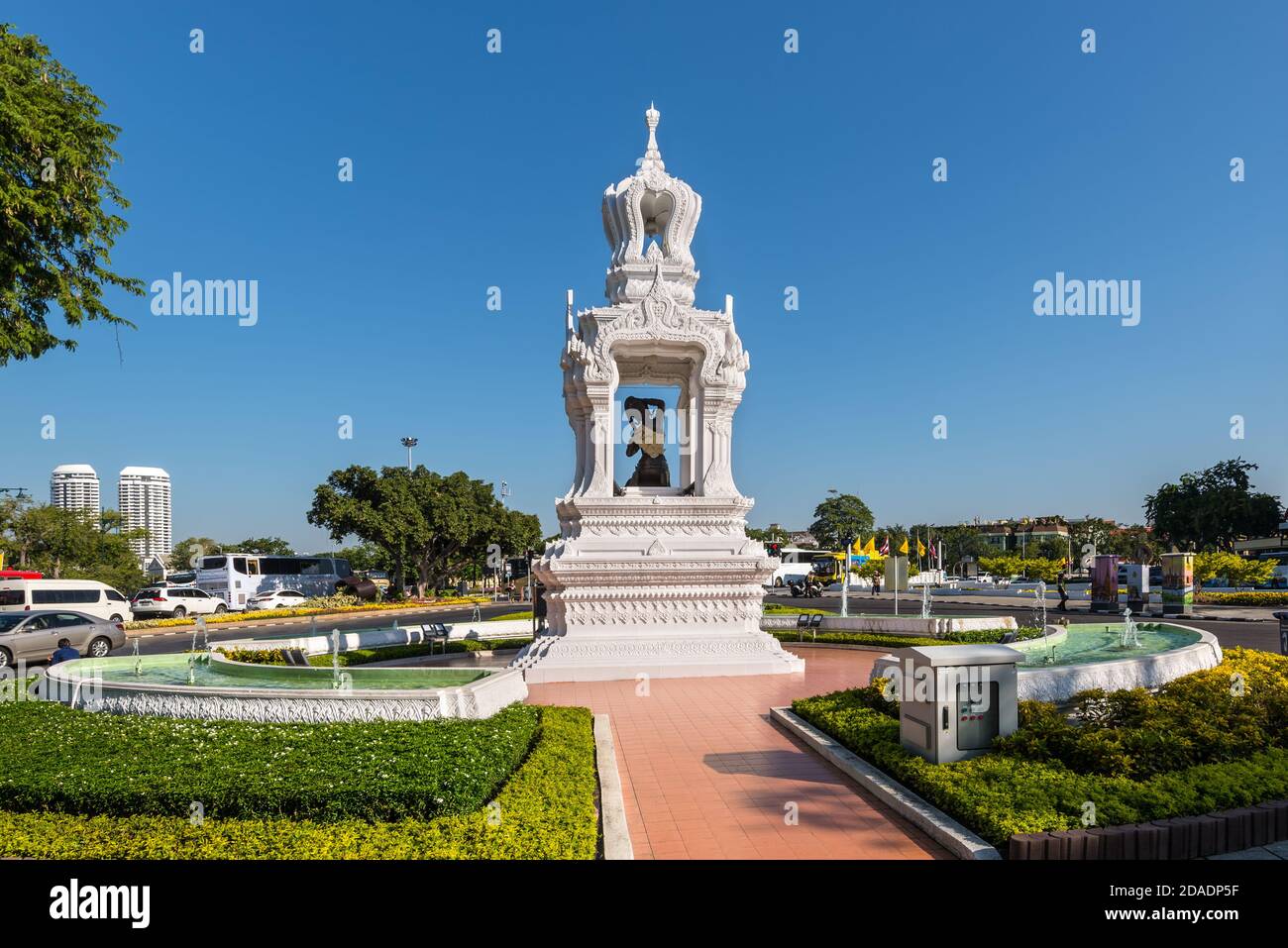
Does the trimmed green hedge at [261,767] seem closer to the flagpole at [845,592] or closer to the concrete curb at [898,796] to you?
the concrete curb at [898,796]

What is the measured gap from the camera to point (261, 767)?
7250mm

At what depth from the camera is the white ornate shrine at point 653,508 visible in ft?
51.9

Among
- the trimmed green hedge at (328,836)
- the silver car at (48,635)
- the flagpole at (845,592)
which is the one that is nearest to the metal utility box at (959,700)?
the trimmed green hedge at (328,836)

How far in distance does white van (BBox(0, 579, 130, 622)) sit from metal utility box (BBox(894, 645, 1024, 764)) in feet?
87.2

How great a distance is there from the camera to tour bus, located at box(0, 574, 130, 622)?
26.0m

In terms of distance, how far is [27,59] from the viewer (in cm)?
1296

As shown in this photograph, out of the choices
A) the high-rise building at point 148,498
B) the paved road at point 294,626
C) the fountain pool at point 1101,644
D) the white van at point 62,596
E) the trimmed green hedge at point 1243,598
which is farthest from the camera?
the high-rise building at point 148,498

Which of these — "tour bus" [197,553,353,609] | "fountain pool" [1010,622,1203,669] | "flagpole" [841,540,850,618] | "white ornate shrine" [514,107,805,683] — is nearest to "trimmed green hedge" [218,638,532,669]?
"white ornate shrine" [514,107,805,683]

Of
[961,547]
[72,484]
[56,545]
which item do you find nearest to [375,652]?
[56,545]

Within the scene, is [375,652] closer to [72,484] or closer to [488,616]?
[488,616]

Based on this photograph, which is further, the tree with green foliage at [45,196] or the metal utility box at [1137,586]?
the metal utility box at [1137,586]

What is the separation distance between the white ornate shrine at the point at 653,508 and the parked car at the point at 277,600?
28.1 m
